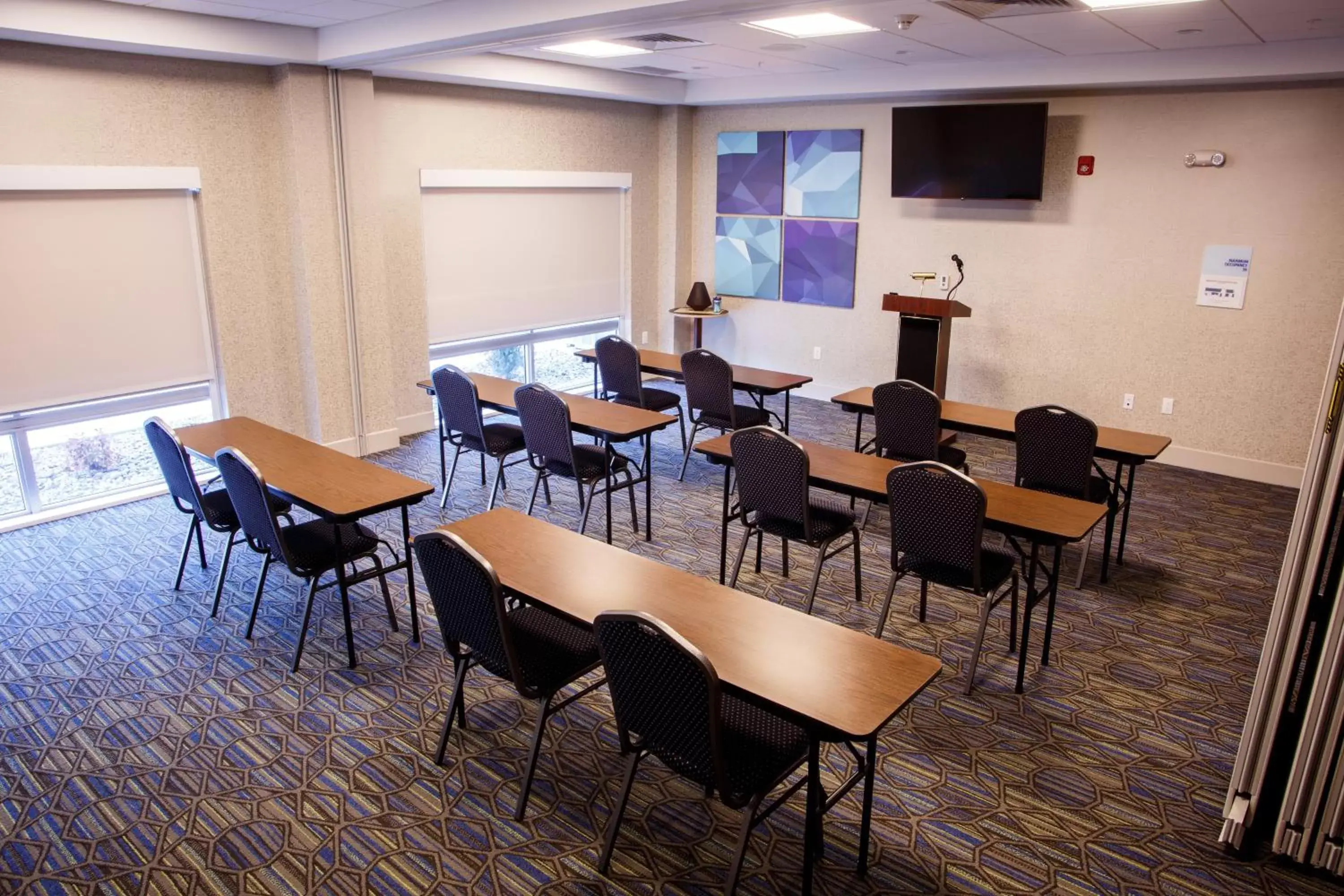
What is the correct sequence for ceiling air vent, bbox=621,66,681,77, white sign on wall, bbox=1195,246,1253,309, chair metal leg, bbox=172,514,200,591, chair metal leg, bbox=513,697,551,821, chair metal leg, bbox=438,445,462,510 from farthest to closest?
ceiling air vent, bbox=621,66,681,77
white sign on wall, bbox=1195,246,1253,309
chair metal leg, bbox=438,445,462,510
chair metal leg, bbox=172,514,200,591
chair metal leg, bbox=513,697,551,821

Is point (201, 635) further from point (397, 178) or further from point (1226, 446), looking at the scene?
point (1226, 446)

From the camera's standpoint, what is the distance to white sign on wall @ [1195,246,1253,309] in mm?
6625

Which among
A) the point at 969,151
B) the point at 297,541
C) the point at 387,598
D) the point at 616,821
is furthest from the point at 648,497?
the point at 969,151

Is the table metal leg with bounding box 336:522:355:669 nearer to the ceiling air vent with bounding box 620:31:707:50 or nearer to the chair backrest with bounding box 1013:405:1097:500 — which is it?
the chair backrest with bounding box 1013:405:1097:500

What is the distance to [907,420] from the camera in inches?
207

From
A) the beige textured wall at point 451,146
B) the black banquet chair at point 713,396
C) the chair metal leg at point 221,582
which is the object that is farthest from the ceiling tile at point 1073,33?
the chair metal leg at point 221,582

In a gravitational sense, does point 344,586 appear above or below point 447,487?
above

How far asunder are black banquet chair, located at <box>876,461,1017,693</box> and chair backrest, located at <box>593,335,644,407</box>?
294 cm

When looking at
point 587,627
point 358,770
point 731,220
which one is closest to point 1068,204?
point 731,220

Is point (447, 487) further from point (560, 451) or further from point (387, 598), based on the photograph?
point (387, 598)

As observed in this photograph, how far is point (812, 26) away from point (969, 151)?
8.00 ft

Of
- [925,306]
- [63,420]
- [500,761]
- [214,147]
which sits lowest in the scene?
[500,761]

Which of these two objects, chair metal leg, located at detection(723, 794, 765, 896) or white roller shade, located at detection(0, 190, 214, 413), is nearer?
chair metal leg, located at detection(723, 794, 765, 896)

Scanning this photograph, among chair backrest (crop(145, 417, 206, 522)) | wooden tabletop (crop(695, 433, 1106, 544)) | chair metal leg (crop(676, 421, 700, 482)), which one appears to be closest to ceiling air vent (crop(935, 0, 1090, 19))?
wooden tabletop (crop(695, 433, 1106, 544))
